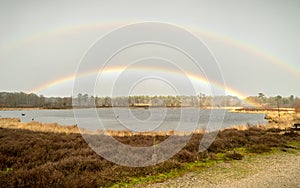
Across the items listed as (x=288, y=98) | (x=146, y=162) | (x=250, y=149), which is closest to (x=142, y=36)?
(x=146, y=162)

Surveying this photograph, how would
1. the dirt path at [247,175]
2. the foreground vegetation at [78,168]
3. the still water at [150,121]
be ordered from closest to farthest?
the foreground vegetation at [78,168] < the dirt path at [247,175] < the still water at [150,121]

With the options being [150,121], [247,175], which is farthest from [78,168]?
[150,121]

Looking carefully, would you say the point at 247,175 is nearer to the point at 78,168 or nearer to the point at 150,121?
the point at 78,168

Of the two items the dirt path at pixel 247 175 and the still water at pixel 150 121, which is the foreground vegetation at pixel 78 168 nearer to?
the dirt path at pixel 247 175

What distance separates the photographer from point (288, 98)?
548 ft

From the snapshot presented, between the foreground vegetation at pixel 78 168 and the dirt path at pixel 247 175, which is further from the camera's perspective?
the dirt path at pixel 247 175

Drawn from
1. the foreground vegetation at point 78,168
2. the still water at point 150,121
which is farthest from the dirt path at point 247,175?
the still water at point 150,121

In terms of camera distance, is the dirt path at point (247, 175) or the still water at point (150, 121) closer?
the dirt path at point (247, 175)

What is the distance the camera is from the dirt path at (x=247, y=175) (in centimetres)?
708

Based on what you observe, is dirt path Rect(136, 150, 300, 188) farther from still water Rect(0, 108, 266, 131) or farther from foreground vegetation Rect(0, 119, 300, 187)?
still water Rect(0, 108, 266, 131)

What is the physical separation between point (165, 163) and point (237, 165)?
3.34 m

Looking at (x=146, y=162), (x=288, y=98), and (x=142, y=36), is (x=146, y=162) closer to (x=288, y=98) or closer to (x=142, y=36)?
(x=142, y=36)

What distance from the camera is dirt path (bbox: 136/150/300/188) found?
→ 279 inches

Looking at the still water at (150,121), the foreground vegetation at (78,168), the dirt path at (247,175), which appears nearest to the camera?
the foreground vegetation at (78,168)
